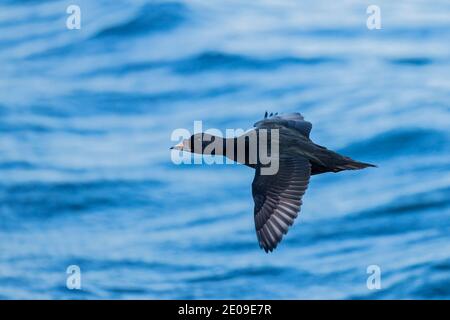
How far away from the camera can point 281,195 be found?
8.35 m

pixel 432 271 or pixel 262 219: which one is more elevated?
pixel 432 271

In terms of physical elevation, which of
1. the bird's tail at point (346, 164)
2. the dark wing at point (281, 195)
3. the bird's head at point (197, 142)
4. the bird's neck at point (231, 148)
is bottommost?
the dark wing at point (281, 195)

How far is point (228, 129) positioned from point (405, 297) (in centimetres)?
439

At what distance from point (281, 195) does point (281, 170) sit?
0.20 m

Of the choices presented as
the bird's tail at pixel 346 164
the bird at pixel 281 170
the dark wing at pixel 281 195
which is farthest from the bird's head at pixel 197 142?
the bird's tail at pixel 346 164

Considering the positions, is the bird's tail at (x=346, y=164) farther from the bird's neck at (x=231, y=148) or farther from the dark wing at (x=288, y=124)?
the bird's neck at (x=231, y=148)

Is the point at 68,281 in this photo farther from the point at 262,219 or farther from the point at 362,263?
the point at 262,219

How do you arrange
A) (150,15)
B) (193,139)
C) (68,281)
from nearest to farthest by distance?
(193,139)
(68,281)
(150,15)

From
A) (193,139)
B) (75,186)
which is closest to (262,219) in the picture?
(193,139)

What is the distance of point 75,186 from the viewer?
1759 centimetres

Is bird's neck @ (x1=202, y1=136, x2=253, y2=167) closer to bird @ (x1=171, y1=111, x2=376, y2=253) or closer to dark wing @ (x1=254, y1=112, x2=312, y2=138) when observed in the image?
bird @ (x1=171, y1=111, x2=376, y2=253)

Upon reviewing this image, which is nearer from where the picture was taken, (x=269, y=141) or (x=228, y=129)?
(x=269, y=141)

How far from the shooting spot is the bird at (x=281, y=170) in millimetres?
8234

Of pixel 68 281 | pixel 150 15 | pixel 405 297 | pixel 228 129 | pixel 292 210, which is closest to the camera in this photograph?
pixel 292 210
